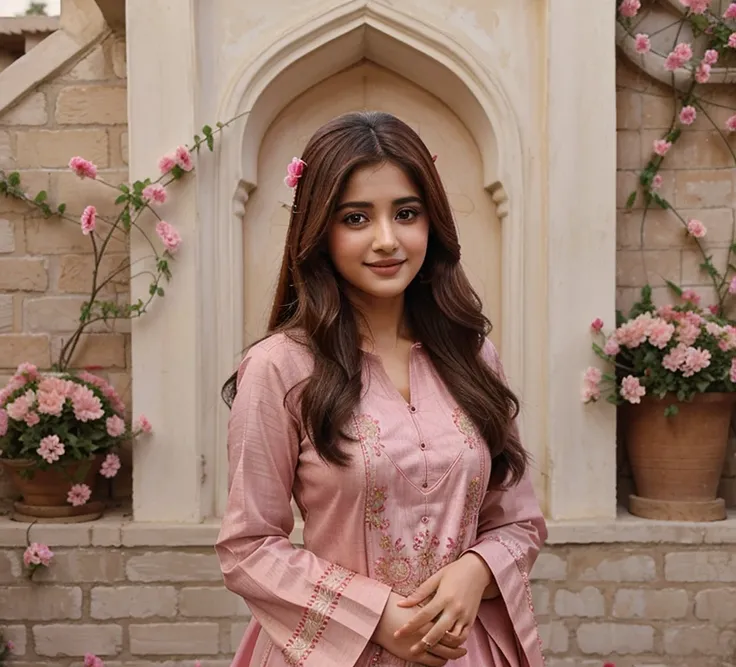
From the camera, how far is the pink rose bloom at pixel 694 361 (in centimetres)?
303

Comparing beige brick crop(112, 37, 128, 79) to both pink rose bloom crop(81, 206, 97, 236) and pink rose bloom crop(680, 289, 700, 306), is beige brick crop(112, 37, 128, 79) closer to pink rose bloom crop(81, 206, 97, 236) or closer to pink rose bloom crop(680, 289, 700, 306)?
pink rose bloom crop(81, 206, 97, 236)

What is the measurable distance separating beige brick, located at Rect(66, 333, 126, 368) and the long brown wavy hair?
2.02m

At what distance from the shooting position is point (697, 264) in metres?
3.47

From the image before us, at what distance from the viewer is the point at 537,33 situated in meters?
3.32

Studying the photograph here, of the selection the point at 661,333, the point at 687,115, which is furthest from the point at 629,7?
the point at 661,333

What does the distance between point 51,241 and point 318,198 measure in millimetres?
2391

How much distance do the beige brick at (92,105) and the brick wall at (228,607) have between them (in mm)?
1785

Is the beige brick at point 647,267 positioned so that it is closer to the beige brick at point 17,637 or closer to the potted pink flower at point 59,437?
the potted pink flower at point 59,437

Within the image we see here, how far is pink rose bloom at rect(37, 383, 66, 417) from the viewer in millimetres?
3029

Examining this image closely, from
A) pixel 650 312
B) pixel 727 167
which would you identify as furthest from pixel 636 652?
pixel 727 167

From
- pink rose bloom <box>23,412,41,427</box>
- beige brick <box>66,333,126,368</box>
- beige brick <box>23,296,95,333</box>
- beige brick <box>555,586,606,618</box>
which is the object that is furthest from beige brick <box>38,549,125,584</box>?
beige brick <box>555,586,606,618</box>

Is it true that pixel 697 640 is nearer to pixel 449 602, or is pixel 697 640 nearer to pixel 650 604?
pixel 650 604

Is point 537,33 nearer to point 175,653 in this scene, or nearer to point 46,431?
point 46,431

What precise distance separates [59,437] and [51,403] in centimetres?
14
